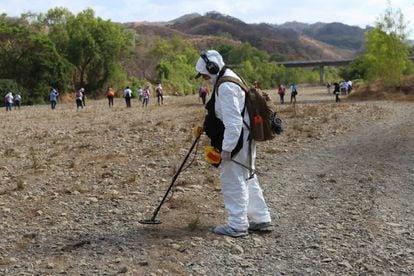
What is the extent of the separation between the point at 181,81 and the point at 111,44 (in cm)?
1577

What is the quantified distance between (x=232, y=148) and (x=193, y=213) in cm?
166

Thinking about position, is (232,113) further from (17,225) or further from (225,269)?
(17,225)

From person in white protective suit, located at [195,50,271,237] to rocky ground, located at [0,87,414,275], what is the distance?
0.26 m

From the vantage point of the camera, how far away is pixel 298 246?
575 centimetres

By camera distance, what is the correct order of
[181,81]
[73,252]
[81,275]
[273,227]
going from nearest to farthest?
1. [81,275]
2. [73,252]
3. [273,227]
4. [181,81]

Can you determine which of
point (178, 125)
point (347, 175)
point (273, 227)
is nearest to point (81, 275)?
point (273, 227)

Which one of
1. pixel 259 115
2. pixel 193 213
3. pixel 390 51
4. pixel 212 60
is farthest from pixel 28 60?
pixel 259 115

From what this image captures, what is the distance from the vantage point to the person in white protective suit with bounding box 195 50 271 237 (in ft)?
18.3

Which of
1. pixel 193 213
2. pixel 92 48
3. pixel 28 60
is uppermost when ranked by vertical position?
pixel 92 48

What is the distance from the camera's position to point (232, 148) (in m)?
5.62

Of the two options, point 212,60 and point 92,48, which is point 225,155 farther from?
point 92,48

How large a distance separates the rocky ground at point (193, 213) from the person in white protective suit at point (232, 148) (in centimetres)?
26

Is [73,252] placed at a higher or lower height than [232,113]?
lower

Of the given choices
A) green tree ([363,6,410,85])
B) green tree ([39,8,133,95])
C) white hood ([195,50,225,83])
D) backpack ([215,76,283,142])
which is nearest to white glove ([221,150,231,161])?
backpack ([215,76,283,142])
